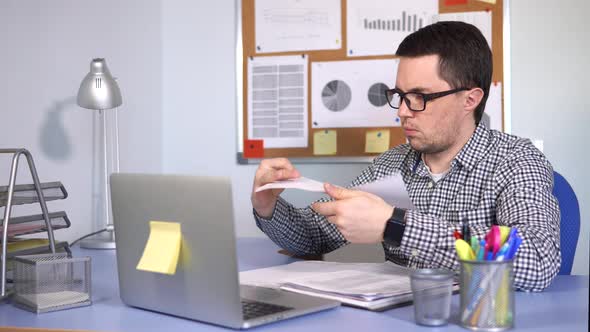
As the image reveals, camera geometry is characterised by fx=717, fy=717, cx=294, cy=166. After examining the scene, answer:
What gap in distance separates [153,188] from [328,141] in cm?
155

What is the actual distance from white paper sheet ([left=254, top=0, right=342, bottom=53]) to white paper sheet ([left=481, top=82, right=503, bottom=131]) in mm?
572

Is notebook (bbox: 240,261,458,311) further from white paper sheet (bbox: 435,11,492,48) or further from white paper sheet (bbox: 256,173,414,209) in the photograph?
white paper sheet (bbox: 435,11,492,48)

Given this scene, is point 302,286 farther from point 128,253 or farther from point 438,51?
point 438,51

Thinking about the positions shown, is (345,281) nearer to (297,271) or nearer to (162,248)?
(297,271)

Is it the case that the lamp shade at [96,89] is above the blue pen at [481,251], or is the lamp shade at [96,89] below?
above

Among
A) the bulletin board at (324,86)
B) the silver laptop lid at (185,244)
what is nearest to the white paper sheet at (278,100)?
the bulletin board at (324,86)

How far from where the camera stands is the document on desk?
48.0 inches

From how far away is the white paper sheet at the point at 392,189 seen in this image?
136 centimetres

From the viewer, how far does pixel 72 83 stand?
2.22 metres

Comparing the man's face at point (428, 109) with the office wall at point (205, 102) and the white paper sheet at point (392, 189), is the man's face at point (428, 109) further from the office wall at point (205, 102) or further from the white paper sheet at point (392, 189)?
the office wall at point (205, 102)

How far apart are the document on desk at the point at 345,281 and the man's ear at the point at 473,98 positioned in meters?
0.49

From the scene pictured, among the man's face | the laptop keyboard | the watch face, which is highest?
the man's face

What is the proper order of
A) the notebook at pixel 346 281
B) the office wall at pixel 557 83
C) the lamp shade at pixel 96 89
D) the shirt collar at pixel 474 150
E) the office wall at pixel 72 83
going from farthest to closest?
the office wall at pixel 557 83 → the lamp shade at pixel 96 89 → the office wall at pixel 72 83 → the shirt collar at pixel 474 150 → the notebook at pixel 346 281

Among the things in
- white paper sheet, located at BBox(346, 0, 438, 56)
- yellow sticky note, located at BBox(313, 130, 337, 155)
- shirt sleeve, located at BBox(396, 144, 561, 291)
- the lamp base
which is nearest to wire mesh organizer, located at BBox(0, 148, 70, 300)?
the lamp base
